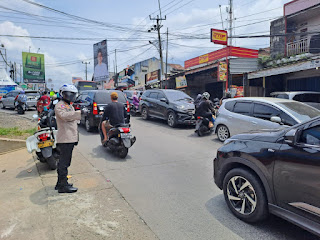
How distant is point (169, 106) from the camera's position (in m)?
11.0

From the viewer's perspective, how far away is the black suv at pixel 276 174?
2418 mm

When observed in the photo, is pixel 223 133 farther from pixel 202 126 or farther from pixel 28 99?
pixel 28 99

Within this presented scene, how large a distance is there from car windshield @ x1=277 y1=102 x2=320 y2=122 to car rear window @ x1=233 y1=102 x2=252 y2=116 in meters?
0.94

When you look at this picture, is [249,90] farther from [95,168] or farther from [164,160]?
[95,168]

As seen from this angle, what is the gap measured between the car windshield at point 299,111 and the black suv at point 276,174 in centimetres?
351

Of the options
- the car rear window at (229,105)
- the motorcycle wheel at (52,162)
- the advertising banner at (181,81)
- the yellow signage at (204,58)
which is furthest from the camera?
the advertising banner at (181,81)

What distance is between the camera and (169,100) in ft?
36.7

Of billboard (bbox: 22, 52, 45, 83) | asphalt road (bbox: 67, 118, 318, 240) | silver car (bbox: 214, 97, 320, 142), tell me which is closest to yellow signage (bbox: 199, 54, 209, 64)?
silver car (bbox: 214, 97, 320, 142)

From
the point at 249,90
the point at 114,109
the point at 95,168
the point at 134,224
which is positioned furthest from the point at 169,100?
the point at 134,224

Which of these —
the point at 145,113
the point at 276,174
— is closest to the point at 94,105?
the point at 145,113

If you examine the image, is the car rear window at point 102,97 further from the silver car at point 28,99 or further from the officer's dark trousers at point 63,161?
the silver car at point 28,99

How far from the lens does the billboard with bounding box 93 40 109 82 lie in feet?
133

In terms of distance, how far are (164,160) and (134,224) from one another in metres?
2.98

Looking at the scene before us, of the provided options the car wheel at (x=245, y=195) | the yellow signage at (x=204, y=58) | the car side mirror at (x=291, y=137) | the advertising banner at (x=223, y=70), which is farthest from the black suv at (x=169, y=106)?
the yellow signage at (x=204, y=58)
